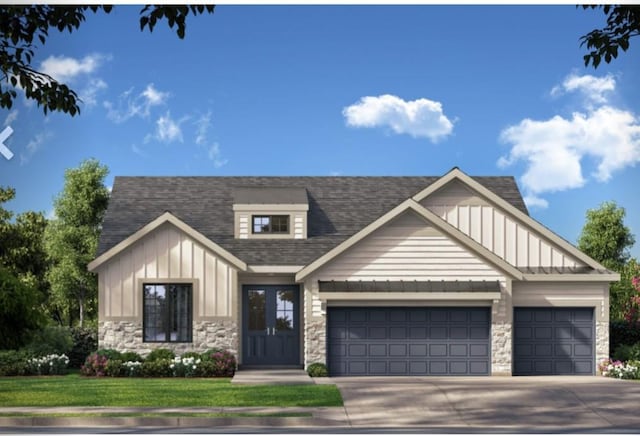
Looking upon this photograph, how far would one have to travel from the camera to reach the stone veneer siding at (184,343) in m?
30.1

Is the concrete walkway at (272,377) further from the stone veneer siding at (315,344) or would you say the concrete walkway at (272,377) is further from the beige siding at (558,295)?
the beige siding at (558,295)

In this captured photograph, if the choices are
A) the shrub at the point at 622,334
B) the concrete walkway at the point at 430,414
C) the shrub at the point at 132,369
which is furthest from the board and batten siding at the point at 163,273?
the shrub at the point at 622,334

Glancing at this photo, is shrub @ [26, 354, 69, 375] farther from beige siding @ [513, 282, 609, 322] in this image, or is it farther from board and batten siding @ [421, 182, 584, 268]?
beige siding @ [513, 282, 609, 322]

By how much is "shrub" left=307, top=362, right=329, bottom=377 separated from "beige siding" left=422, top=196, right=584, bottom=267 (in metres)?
6.35

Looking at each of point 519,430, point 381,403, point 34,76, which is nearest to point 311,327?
point 381,403

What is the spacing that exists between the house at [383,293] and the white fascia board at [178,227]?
0.03 meters

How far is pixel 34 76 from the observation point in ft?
57.7

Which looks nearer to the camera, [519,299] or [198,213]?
[519,299]

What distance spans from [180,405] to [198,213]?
45.7 ft

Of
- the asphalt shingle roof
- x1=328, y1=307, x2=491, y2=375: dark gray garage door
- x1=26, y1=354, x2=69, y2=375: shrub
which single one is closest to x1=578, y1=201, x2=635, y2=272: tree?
the asphalt shingle roof

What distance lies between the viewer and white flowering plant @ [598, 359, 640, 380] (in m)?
28.4

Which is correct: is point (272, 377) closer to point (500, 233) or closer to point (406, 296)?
point (406, 296)

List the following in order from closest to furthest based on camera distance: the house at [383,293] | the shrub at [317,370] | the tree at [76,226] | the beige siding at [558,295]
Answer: the shrub at [317,370] → the house at [383,293] → the beige siding at [558,295] → the tree at [76,226]

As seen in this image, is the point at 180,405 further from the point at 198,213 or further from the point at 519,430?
the point at 198,213
